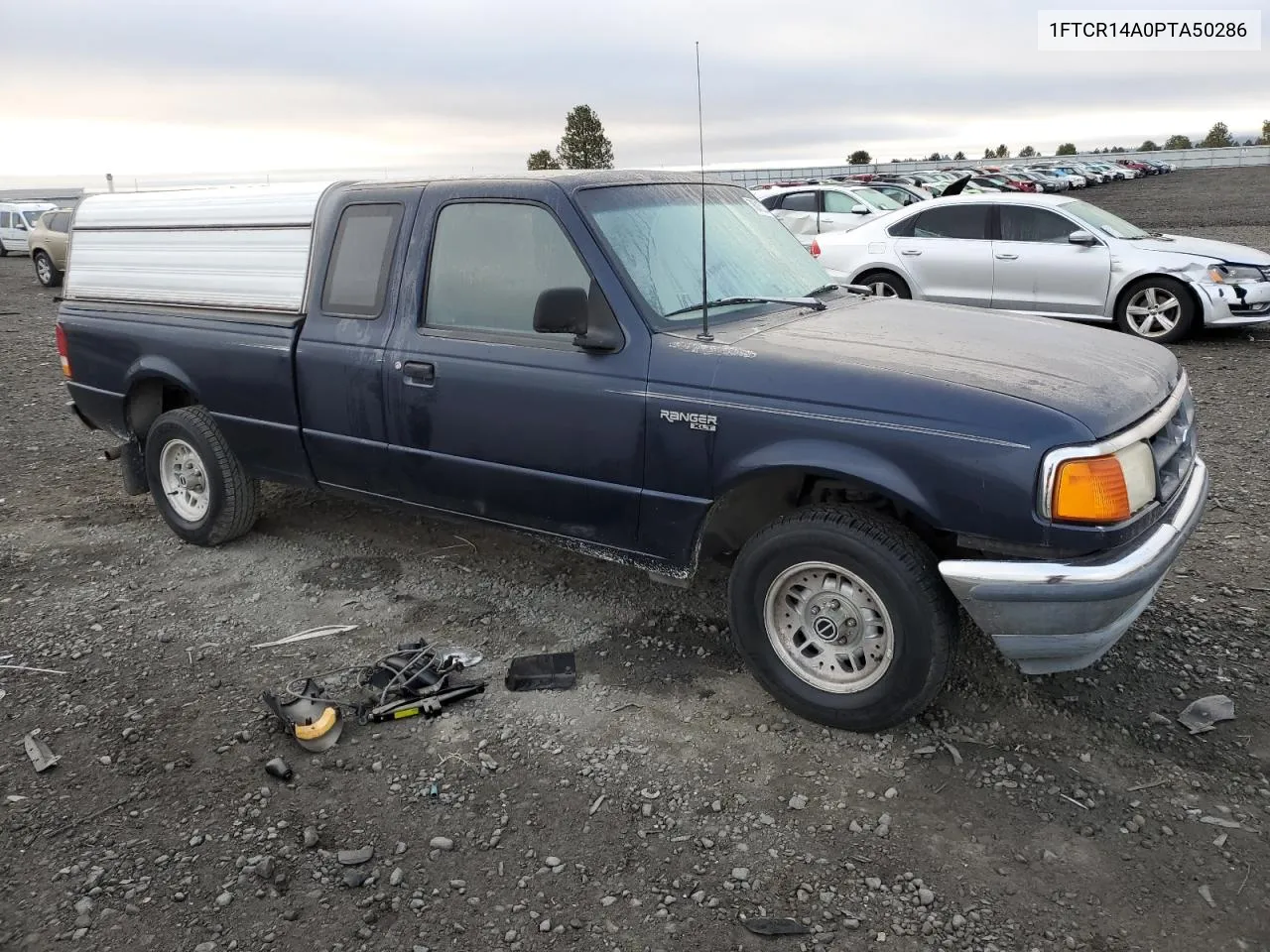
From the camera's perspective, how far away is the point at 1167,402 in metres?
3.60

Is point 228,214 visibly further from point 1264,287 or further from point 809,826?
point 1264,287

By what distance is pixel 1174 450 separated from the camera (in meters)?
3.54

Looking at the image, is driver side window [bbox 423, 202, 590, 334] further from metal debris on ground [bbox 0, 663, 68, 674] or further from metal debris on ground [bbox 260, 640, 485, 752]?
metal debris on ground [bbox 0, 663, 68, 674]

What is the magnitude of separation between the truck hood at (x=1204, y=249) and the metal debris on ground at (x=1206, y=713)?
312 inches

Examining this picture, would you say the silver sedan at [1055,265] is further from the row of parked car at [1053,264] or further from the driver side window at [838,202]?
the driver side window at [838,202]

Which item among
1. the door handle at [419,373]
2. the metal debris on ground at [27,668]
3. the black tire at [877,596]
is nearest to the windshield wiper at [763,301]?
the black tire at [877,596]

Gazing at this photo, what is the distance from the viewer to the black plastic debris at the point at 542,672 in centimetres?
395

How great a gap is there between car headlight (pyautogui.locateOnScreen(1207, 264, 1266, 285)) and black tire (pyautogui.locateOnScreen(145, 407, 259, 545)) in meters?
9.43

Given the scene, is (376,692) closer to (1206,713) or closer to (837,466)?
(837,466)

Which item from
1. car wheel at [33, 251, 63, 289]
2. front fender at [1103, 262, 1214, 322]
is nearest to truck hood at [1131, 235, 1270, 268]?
front fender at [1103, 262, 1214, 322]

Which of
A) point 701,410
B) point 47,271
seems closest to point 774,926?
point 701,410

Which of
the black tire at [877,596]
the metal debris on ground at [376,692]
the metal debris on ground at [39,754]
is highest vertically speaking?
the black tire at [877,596]

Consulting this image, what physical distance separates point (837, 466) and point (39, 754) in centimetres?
304

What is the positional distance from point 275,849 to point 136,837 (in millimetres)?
472
